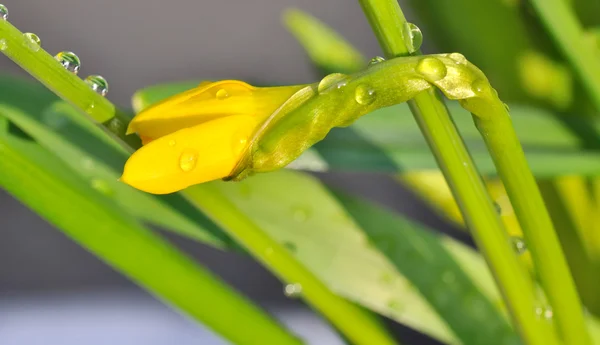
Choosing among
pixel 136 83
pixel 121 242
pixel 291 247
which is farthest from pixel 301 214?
pixel 136 83

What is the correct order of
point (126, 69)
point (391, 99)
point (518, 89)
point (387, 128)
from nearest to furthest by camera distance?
point (391, 99) < point (387, 128) < point (518, 89) < point (126, 69)

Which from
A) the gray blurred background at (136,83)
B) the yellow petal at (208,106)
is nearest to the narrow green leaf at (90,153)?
the yellow petal at (208,106)

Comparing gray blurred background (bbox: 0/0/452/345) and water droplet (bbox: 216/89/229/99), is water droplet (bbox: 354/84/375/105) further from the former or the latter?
gray blurred background (bbox: 0/0/452/345)

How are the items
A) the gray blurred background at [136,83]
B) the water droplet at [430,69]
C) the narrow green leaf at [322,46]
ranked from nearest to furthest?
the water droplet at [430,69] → the narrow green leaf at [322,46] → the gray blurred background at [136,83]

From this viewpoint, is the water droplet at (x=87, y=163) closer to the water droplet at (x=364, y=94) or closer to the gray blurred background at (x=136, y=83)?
the water droplet at (x=364, y=94)

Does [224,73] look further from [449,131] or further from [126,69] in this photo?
[449,131]

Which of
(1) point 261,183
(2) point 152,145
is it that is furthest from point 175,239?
(2) point 152,145

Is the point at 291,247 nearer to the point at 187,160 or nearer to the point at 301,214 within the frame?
the point at 301,214
